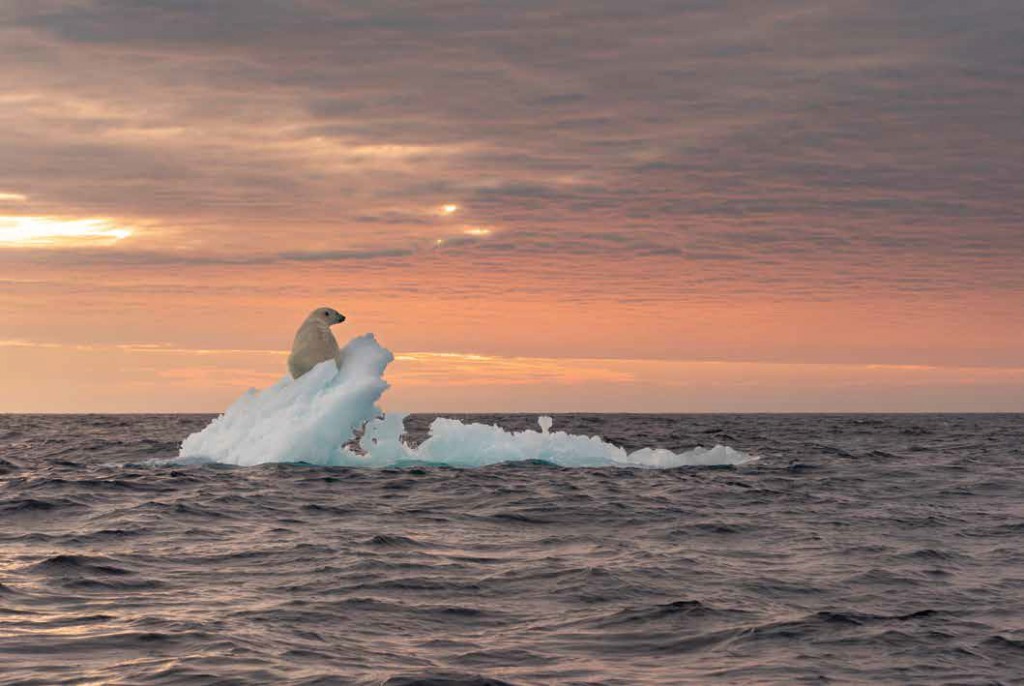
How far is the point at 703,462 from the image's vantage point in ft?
94.2

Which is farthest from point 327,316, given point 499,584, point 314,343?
point 499,584

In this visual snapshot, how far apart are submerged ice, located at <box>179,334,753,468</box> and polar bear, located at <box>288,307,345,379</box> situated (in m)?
0.44

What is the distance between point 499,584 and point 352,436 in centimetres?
1522

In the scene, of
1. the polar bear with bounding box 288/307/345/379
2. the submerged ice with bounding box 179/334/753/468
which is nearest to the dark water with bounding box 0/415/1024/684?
the submerged ice with bounding box 179/334/753/468

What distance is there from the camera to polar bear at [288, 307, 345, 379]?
85.6ft

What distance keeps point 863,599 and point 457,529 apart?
6.20 meters

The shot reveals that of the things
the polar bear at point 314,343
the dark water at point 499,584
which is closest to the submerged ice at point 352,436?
the polar bear at point 314,343

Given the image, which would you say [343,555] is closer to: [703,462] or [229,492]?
[229,492]

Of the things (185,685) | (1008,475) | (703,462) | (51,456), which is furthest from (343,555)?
(51,456)

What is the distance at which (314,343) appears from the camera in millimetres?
26094

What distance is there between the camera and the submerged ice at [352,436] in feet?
80.0

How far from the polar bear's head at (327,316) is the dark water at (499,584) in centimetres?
553

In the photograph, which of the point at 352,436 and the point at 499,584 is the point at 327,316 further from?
the point at 499,584

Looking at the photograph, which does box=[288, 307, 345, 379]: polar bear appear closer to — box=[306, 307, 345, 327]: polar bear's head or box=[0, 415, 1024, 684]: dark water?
box=[306, 307, 345, 327]: polar bear's head
